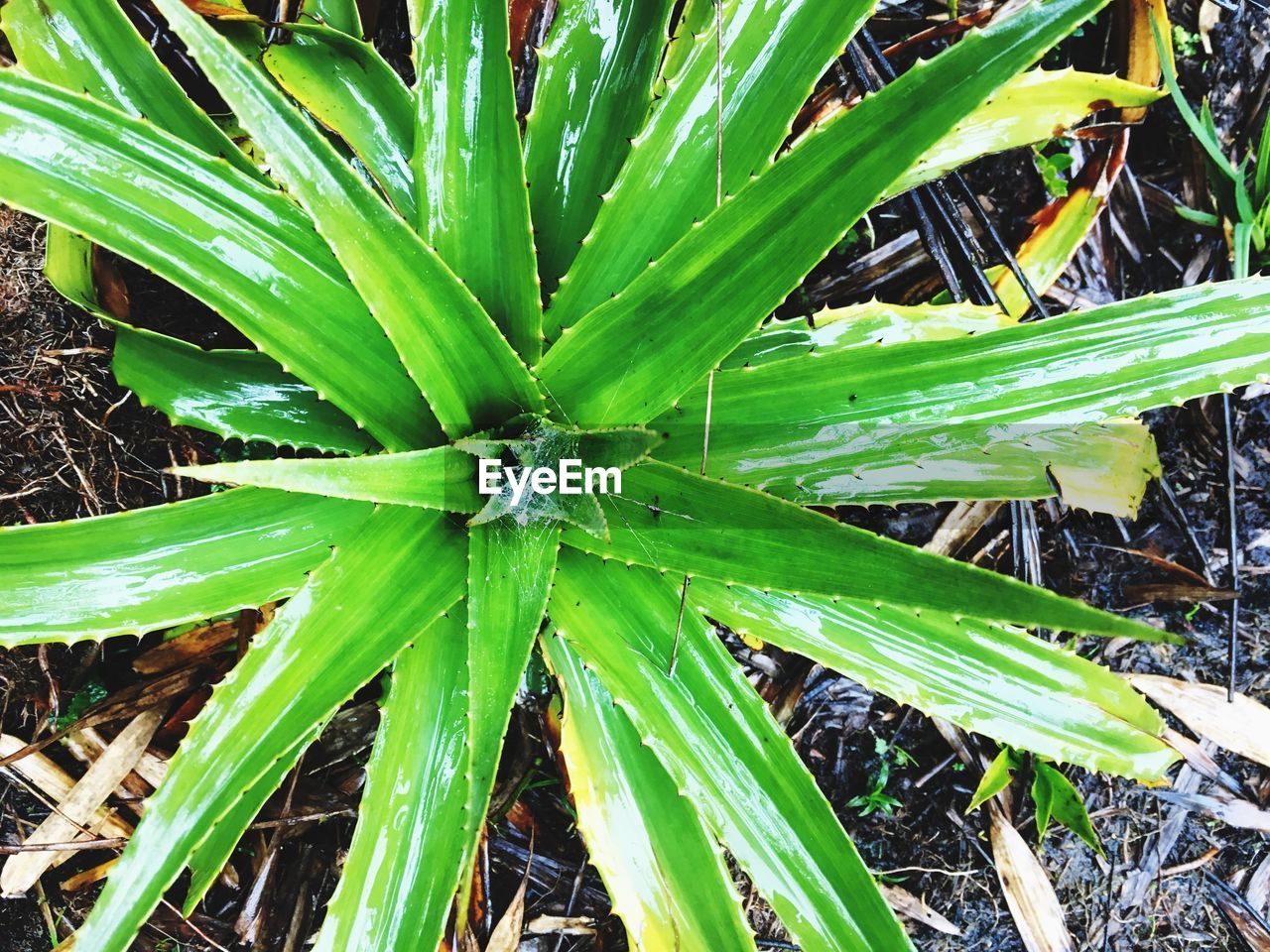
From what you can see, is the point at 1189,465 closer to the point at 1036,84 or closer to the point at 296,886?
the point at 1036,84

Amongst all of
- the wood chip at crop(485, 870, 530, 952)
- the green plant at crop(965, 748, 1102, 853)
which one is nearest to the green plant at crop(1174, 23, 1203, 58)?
the green plant at crop(965, 748, 1102, 853)

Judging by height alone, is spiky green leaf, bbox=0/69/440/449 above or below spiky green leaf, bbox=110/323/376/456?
above

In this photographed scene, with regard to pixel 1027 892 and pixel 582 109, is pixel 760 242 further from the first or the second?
pixel 1027 892

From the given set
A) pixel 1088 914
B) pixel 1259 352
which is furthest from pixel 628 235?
pixel 1088 914

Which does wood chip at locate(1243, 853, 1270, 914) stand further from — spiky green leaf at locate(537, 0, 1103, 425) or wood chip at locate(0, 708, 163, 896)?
wood chip at locate(0, 708, 163, 896)

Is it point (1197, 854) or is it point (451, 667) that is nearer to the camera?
point (451, 667)

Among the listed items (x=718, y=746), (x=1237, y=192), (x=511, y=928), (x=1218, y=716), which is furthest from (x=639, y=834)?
(x=1237, y=192)
